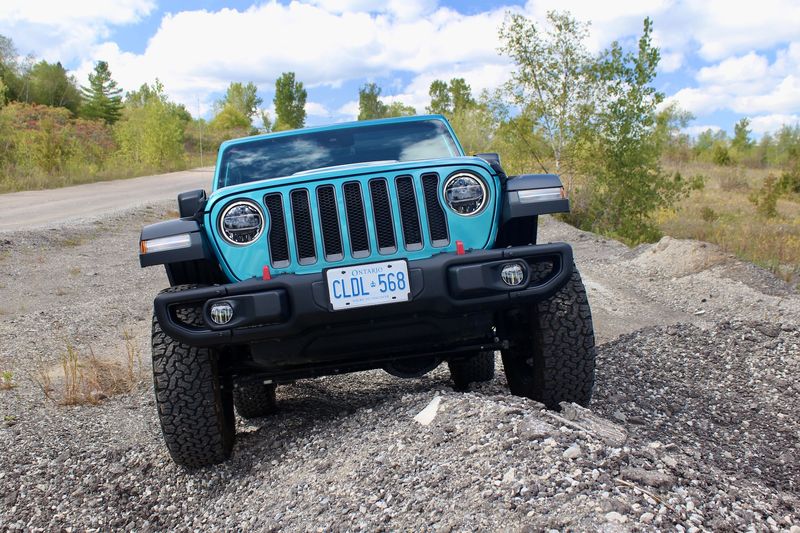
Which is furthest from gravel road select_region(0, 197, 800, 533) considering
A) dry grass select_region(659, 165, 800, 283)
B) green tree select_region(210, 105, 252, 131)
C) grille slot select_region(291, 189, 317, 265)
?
green tree select_region(210, 105, 252, 131)

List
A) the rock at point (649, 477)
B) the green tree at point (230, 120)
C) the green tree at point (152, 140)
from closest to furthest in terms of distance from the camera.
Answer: the rock at point (649, 477), the green tree at point (152, 140), the green tree at point (230, 120)

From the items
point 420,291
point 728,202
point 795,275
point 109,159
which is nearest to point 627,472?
point 420,291

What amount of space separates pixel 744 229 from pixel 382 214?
15.0 m

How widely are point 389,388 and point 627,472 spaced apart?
290 cm

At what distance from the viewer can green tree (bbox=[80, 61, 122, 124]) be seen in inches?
2539

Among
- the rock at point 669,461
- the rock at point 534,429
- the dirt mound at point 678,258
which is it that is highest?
the rock at point 534,429

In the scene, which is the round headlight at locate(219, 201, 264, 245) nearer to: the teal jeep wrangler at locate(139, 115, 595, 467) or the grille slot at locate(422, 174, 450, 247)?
the teal jeep wrangler at locate(139, 115, 595, 467)

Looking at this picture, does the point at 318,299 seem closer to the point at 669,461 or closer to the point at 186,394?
the point at 186,394

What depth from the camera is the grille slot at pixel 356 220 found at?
351 centimetres

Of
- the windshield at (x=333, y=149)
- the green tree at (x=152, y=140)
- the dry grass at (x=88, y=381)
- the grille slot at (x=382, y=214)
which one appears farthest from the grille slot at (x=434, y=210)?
the green tree at (x=152, y=140)

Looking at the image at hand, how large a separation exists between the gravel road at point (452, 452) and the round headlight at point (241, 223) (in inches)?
45.9

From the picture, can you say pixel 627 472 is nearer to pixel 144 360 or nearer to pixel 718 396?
pixel 718 396

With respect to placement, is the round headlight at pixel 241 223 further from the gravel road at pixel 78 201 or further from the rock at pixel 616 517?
the gravel road at pixel 78 201

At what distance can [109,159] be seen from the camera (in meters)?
33.0
